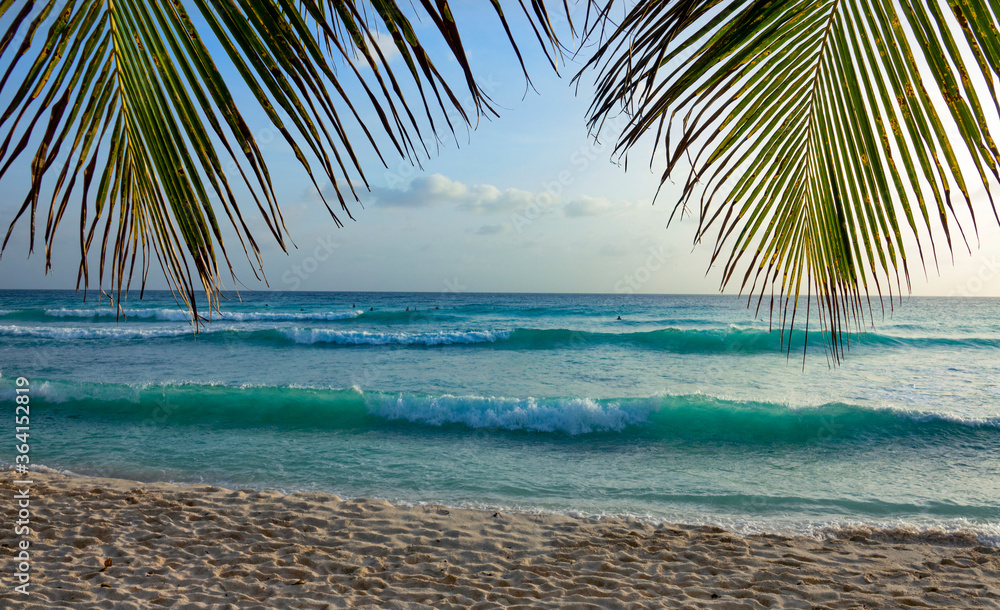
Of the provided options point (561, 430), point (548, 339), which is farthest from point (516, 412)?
point (548, 339)

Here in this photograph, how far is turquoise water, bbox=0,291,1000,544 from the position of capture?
6.13 meters

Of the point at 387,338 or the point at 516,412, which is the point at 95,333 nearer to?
the point at 387,338

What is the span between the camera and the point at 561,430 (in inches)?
360

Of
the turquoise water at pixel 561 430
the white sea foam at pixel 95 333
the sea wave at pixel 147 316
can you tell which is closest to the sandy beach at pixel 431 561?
the turquoise water at pixel 561 430

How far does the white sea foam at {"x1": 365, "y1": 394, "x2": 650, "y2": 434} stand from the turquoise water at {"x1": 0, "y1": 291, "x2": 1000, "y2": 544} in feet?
0.12

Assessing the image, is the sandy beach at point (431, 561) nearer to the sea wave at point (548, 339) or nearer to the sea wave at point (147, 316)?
the sea wave at point (548, 339)

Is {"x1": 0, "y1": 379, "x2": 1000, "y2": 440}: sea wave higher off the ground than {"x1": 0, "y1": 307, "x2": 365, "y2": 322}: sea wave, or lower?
lower

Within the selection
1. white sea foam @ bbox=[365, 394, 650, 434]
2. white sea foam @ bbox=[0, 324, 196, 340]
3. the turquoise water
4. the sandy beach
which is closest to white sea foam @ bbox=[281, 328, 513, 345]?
the turquoise water

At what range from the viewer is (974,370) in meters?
15.1

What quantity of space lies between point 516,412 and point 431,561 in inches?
211

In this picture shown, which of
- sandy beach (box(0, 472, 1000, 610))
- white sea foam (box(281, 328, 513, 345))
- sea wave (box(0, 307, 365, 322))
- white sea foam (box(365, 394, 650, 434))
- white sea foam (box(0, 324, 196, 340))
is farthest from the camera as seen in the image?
sea wave (box(0, 307, 365, 322))

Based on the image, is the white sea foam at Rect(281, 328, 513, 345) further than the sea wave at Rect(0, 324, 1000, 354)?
Yes

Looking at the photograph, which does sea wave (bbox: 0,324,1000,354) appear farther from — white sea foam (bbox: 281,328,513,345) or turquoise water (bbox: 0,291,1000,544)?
turquoise water (bbox: 0,291,1000,544)

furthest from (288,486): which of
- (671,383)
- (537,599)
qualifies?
(671,383)
